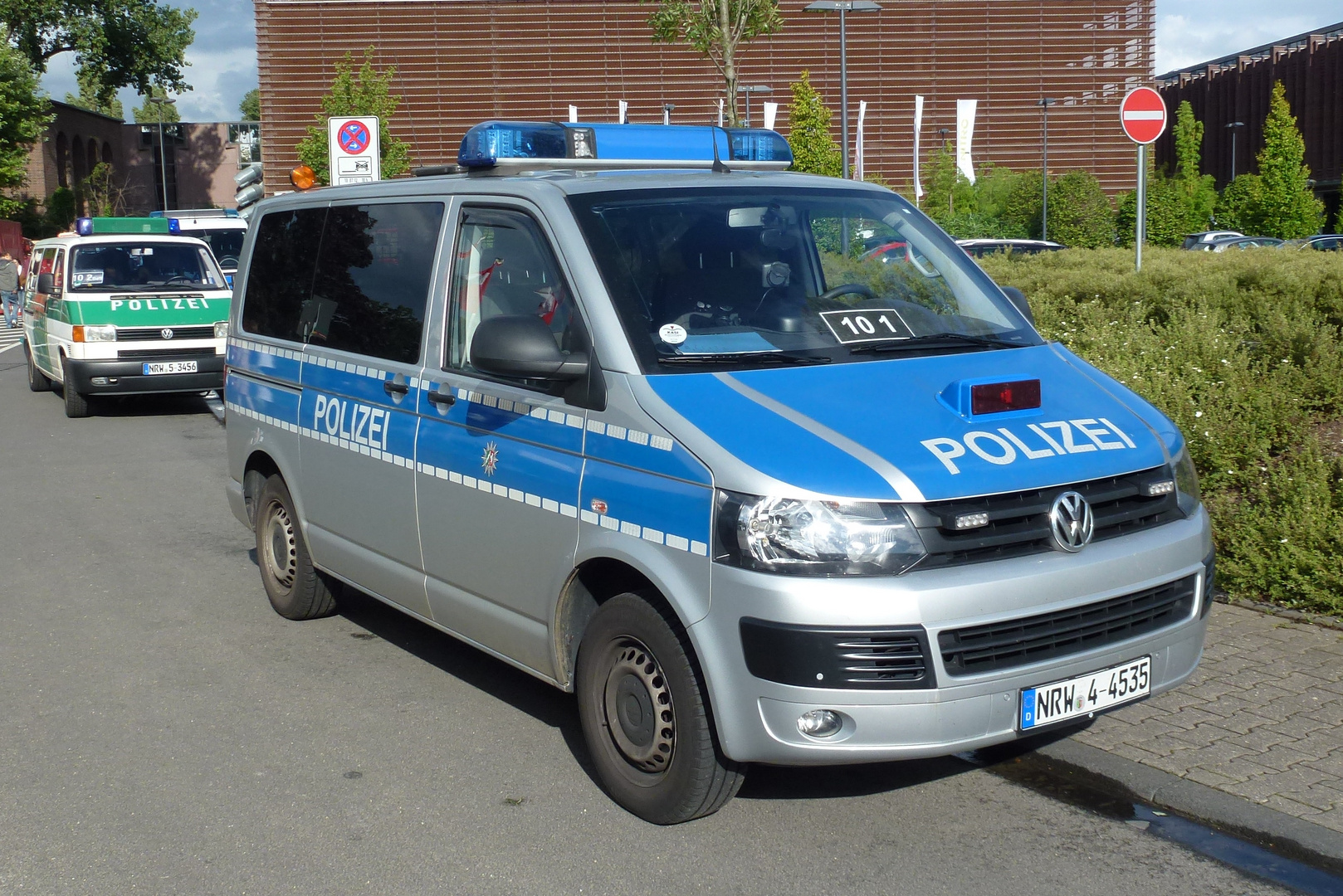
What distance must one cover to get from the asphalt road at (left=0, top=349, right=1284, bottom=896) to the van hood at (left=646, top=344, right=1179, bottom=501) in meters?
1.18

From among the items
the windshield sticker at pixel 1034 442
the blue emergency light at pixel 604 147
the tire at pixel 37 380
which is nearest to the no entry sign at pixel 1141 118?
the blue emergency light at pixel 604 147

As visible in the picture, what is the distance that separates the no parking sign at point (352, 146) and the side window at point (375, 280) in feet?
29.4

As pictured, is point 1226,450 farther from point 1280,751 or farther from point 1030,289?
point 1030,289

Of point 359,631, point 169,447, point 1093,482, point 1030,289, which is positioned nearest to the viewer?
point 1093,482

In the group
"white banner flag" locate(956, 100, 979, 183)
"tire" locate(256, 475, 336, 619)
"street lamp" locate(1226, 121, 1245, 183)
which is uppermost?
"street lamp" locate(1226, 121, 1245, 183)

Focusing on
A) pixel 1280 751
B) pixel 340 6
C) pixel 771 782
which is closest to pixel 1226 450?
pixel 1280 751

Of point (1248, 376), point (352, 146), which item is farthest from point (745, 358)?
point (352, 146)

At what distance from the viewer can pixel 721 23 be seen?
18.6m

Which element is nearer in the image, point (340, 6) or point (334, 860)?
point (334, 860)

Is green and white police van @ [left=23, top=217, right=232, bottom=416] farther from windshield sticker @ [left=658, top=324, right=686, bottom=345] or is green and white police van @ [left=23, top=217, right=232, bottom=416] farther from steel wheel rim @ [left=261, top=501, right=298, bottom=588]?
windshield sticker @ [left=658, top=324, right=686, bottom=345]

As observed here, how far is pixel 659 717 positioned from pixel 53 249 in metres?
14.9

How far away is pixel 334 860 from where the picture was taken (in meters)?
4.12

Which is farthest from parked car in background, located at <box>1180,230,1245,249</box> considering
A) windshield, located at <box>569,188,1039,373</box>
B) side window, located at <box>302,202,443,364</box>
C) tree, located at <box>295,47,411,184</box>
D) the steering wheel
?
the steering wheel

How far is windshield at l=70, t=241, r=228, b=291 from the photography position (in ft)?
51.4
